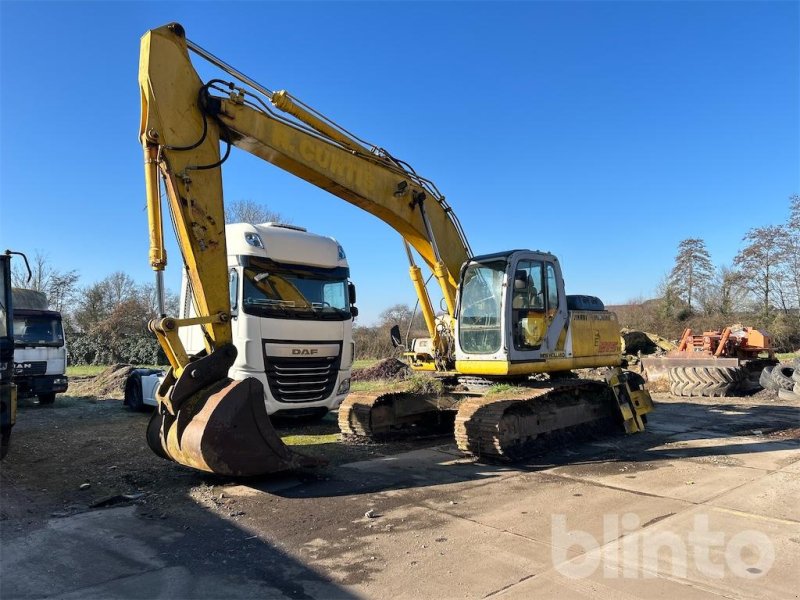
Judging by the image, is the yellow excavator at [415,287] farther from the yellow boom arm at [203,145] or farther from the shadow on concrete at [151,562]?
the shadow on concrete at [151,562]

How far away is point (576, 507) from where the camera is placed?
18.2 ft

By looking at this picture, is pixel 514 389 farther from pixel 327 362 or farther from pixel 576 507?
pixel 327 362

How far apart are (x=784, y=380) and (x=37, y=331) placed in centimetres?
1838

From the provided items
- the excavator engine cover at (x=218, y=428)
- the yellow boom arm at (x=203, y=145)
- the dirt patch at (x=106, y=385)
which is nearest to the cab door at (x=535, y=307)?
the yellow boom arm at (x=203, y=145)

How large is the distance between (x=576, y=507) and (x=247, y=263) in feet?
19.9

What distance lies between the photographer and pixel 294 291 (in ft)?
31.4

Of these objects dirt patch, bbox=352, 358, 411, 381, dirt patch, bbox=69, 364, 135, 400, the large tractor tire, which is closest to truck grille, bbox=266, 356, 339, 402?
dirt patch, bbox=69, 364, 135, 400

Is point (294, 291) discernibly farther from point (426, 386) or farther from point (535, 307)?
point (535, 307)

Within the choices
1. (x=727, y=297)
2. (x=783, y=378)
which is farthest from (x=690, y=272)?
(x=783, y=378)

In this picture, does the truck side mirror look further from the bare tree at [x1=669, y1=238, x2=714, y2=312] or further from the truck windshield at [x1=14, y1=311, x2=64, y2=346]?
the bare tree at [x1=669, y1=238, x2=714, y2=312]

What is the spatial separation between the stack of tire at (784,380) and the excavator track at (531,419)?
747 centimetres

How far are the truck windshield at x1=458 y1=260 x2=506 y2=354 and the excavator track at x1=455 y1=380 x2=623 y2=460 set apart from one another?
89 centimetres

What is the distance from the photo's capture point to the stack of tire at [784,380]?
14133mm

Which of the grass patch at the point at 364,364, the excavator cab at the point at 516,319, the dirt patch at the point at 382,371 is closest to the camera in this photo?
the excavator cab at the point at 516,319
